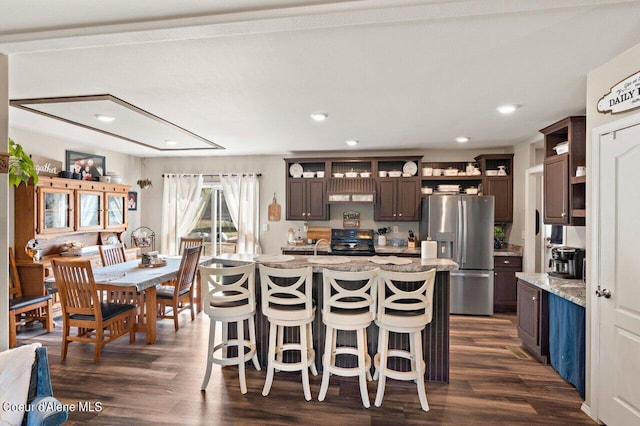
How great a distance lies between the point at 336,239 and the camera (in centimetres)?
577

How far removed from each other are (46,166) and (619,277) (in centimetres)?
632

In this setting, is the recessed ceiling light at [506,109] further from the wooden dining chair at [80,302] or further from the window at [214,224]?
the window at [214,224]

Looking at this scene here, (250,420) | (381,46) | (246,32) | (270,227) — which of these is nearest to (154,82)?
(246,32)

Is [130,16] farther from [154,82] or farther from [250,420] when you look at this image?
[250,420]

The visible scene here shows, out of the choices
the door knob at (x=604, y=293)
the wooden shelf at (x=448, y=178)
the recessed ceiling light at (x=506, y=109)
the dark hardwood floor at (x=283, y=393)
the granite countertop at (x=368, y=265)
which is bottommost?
the dark hardwood floor at (x=283, y=393)

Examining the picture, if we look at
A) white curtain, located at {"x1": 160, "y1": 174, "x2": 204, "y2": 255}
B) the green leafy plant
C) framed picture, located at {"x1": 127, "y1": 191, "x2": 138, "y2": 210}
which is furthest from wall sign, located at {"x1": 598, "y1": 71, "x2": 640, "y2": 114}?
framed picture, located at {"x1": 127, "y1": 191, "x2": 138, "y2": 210}

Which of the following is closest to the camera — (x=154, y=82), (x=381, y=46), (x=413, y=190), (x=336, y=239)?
(x=381, y=46)

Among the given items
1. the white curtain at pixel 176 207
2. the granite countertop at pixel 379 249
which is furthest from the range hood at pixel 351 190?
the white curtain at pixel 176 207

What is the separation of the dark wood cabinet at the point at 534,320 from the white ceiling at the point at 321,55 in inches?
73.7

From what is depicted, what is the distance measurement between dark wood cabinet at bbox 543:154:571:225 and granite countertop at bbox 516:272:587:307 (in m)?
0.57

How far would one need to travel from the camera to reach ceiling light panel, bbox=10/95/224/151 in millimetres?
3148

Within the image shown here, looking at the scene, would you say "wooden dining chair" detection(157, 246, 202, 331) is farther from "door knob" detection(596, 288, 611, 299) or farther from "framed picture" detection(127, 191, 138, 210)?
"door knob" detection(596, 288, 611, 299)

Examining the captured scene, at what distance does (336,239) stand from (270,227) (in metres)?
1.28

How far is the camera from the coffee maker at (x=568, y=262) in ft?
10.6
